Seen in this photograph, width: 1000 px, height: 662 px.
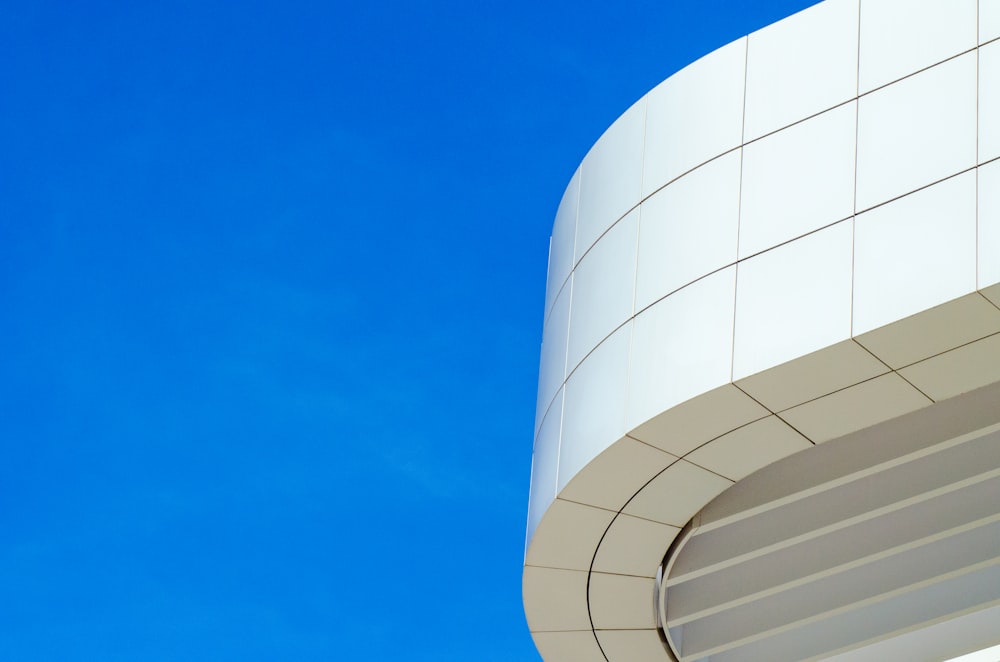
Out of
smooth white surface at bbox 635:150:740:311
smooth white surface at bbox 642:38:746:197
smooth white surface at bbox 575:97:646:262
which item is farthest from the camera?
smooth white surface at bbox 575:97:646:262

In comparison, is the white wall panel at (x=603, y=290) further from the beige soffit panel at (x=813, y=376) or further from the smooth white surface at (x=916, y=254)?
the smooth white surface at (x=916, y=254)

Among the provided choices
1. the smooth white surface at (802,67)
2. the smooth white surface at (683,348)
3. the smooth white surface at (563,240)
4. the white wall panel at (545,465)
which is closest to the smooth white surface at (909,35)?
the smooth white surface at (802,67)

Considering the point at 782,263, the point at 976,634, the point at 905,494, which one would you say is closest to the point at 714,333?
the point at 782,263

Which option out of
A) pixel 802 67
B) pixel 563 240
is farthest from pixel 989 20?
pixel 563 240

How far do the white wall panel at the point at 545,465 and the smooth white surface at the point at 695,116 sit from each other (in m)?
2.09

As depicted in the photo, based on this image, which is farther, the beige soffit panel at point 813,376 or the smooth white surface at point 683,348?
the smooth white surface at point 683,348

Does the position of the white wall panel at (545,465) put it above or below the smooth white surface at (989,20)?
below

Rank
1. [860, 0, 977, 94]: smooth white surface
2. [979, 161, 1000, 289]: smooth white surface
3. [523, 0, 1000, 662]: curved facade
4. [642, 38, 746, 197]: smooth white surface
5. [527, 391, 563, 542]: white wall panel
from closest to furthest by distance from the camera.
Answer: [979, 161, 1000, 289]: smooth white surface → [523, 0, 1000, 662]: curved facade → [860, 0, 977, 94]: smooth white surface → [642, 38, 746, 197]: smooth white surface → [527, 391, 563, 542]: white wall panel

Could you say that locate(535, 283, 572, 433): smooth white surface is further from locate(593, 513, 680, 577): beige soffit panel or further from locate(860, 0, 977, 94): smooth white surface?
locate(860, 0, 977, 94): smooth white surface

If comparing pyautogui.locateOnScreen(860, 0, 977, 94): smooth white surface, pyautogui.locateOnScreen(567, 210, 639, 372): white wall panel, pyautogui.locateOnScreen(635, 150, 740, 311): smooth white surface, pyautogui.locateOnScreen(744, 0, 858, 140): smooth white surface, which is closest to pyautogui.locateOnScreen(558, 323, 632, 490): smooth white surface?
pyautogui.locateOnScreen(567, 210, 639, 372): white wall panel

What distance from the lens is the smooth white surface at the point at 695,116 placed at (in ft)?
34.6

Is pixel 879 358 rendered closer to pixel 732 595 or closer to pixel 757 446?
pixel 757 446

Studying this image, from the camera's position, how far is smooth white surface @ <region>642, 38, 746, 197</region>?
1053 cm

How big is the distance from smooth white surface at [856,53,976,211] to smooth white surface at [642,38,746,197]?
1.24 metres
